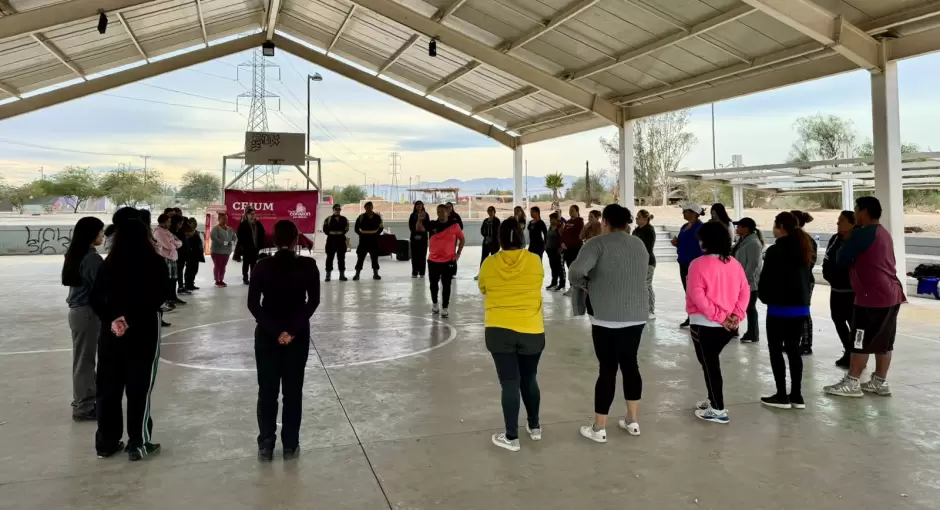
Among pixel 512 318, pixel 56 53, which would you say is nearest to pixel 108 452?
pixel 512 318

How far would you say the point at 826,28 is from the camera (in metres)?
8.05

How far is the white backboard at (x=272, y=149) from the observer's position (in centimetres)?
1677

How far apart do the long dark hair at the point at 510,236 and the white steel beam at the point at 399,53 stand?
11.3 meters

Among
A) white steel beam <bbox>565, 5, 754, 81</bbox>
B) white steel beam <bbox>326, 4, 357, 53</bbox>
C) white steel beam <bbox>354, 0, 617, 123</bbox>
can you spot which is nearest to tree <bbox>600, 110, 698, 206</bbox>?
white steel beam <bbox>326, 4, 357, 53</bbox>

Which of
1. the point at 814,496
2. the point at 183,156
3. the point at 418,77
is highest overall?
the point at 183,156

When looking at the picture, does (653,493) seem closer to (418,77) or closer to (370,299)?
(370,299)

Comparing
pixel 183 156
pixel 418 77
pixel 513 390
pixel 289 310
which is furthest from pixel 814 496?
pixel 183 156

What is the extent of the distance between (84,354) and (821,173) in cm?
1526

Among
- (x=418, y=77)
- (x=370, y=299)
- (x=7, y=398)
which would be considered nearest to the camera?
(x=7, y=398)

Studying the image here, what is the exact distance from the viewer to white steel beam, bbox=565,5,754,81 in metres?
8.78

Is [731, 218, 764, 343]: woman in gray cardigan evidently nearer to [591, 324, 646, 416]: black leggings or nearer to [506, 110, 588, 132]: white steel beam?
[591, 324, 646, 416]: black leggings

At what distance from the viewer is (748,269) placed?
601 centimetres

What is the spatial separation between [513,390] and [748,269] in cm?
366

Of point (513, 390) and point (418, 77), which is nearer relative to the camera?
point (513, 390)
